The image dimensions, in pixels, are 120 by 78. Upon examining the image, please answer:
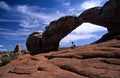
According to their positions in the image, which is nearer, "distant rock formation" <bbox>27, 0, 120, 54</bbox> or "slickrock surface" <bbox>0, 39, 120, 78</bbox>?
"slickrock surface" <bbox>0, 39, 120, 78</bbox>

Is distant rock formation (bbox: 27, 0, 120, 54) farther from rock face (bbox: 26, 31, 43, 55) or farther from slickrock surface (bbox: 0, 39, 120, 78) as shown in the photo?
slickrock surface (bbox: 0, 39, 120, 78)

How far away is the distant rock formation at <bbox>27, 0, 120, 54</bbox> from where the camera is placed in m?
23.3

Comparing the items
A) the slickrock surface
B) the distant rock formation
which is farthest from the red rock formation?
the slickrock surface

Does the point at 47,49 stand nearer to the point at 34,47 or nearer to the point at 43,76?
the point at 34,47

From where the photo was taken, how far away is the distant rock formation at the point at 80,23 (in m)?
23.3

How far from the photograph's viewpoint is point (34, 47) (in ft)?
133

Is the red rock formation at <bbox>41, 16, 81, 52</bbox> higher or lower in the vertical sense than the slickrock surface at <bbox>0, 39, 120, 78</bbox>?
higher

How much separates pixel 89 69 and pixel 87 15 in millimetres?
18531

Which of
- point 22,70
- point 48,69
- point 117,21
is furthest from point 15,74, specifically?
point 117,21

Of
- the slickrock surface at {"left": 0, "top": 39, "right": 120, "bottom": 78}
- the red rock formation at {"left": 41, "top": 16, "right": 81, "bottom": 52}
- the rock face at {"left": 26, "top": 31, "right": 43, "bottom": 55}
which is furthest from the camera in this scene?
the rock face at {"left": 26, "top": 31, "right": 43, "bottom": 55}

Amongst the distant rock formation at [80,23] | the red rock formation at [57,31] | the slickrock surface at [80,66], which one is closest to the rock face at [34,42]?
the distant rock formation at [80,23]

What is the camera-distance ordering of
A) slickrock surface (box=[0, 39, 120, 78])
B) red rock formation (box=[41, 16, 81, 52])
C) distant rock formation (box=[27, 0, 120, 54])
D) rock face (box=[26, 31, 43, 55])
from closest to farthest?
slickrock surface (box=[0, 39, 120, 78]) < distant rock formation (box=[27, 0, 120, 54]) < red rock formation (box=[41, 16, 81, 52]) < rock face (box=[26, 31, 43, 55])

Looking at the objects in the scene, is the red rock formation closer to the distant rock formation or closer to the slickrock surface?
the distant rock formation

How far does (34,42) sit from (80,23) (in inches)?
470
